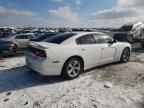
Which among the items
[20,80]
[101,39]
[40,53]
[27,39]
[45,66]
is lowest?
[20,80]

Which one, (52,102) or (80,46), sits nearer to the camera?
(52,102)

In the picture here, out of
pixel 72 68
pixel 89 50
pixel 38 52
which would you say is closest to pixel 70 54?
pixel 72 68

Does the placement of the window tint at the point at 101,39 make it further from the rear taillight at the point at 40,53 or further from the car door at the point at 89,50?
the rear taillight at the point at 40,53

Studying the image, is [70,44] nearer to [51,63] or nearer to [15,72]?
[51,63]

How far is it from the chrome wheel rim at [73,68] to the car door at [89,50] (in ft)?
1.18

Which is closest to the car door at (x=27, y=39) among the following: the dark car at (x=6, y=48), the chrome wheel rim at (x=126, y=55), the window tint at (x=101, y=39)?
the dark car at (x=6, y=48)

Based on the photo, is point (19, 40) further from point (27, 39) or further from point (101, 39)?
point (101, 39)

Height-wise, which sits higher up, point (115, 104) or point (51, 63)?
point (51, 63)

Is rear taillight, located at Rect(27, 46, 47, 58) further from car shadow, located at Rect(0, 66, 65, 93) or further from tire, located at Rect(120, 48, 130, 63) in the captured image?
tire, located at Rect(120, 48, 130, 63)

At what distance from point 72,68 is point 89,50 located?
0.92 meters

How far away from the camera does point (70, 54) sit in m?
5.52

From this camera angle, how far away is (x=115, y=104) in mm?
4012

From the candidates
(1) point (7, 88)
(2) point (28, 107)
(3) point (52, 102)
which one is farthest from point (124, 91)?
(1) point (7, 88)

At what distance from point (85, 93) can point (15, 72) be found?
331 centimetres
